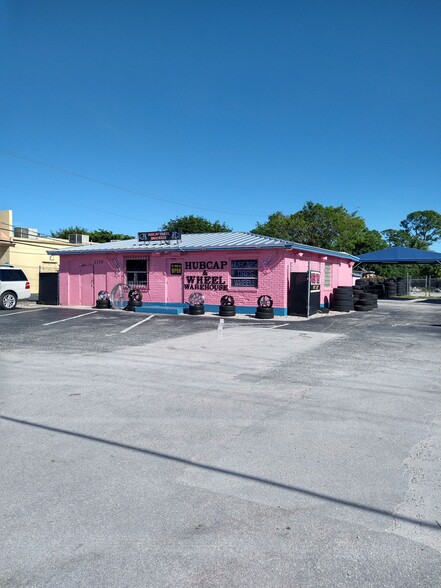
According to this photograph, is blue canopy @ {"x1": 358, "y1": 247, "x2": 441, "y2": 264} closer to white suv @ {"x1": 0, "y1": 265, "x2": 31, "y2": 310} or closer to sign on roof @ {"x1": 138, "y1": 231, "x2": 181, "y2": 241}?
sign on roof @ {"x1": 138, "y1": 231, "x2": 181, "y2": 241}

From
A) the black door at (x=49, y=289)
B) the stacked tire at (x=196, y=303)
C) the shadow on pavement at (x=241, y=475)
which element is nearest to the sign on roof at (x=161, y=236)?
the stacked tire at (x=196, y=303)

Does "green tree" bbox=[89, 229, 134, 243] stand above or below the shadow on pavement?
above

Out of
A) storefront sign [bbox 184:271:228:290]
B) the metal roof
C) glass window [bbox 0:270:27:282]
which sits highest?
the metal roof

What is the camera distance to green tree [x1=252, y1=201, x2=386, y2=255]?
48625 mm

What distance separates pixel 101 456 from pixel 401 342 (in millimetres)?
10136

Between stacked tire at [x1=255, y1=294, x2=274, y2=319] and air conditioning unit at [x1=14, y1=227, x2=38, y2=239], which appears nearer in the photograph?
stacked tire at [x1=255, y1=294, x2=274, y2=319]

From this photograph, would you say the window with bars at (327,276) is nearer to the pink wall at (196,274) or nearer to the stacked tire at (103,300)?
→ the pink wall at (196,274)

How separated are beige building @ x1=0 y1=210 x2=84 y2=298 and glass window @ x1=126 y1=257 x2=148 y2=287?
46.9 feet

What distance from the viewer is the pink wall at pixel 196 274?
19469 mm

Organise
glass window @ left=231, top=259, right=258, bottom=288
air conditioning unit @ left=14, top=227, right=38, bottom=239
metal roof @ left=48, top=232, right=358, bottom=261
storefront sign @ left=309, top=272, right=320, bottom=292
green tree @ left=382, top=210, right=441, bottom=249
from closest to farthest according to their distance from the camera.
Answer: metal roof @ left=48, top=232, right=358, bottom=261, storefront sign @ left=309, top=272, right=320, bottom=292, glass window @ left=231, top=259, right=258, bottom=288, air conditioning unit @ left=14, top=227, right=38, bottom=239, green tree @ left=382, top=210, right=441, bottom=249

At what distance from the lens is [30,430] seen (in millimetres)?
5168

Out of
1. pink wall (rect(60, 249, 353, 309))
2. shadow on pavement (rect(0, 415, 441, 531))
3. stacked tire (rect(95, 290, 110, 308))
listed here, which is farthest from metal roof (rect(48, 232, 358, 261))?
shadow on pavement (rect(0, 415, 441, 531))

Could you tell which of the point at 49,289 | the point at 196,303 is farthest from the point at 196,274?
the point at 49,289

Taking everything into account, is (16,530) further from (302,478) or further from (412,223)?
(412,223)
